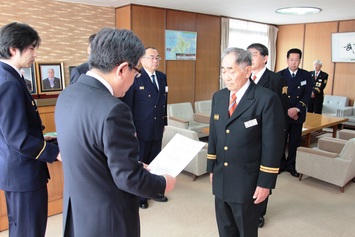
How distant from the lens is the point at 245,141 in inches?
74.1

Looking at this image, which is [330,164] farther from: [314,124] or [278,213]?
[314,124]

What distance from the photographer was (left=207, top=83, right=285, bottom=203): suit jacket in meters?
1.85

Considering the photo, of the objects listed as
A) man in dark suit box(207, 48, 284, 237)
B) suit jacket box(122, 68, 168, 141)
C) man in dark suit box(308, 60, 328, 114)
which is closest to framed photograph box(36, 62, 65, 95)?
suit jacket box(122, 68, 168, 141)

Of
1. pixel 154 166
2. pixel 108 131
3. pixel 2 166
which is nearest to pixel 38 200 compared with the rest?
pixel 2 166

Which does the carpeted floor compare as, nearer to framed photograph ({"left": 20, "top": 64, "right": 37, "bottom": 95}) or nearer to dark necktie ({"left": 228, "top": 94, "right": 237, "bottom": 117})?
dark necktie ({"left": 228, "top": 94, "right": 237, "bottom": 117})

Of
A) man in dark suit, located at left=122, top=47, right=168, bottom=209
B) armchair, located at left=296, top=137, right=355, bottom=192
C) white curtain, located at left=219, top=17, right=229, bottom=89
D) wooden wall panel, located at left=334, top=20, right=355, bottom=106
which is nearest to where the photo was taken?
man in dark suit, located at left=122, top=47, right=168, bottom=209

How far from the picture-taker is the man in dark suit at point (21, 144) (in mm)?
1570

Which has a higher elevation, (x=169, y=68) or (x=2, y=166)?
(x=169, y=68)

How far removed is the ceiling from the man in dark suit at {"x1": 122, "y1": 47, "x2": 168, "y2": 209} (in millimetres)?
2638

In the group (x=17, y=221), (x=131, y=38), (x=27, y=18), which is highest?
(x=27, y=18)

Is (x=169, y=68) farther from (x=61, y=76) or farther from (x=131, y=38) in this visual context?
(x=131, y=38)

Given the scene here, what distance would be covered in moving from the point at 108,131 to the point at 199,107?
5.70 metres

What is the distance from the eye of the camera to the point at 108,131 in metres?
1.01

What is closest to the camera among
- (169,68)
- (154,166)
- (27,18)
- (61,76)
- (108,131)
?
(108,131)
